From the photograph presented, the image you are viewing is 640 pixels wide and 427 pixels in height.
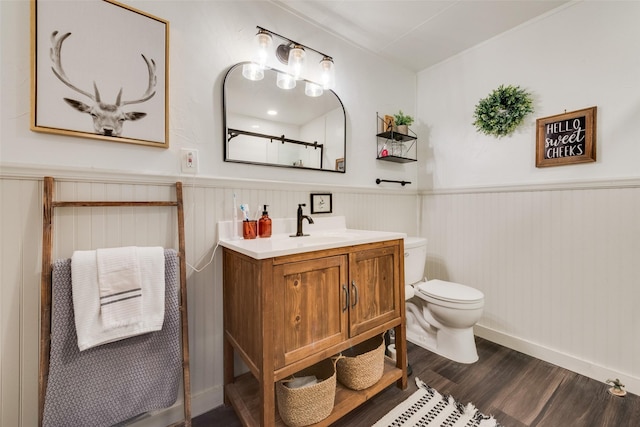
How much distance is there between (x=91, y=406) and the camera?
1012mm

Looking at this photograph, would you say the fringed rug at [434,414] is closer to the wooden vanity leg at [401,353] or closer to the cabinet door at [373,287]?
the wooden vanity leg at [401,353]

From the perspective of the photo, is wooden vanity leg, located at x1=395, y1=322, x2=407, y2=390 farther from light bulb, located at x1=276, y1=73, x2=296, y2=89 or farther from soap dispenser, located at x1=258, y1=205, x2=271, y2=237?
light bulb, located at x1=276, y1=73, x2=296, y2=89

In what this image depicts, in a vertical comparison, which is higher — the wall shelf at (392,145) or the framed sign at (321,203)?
the wall shelf at (392,145)

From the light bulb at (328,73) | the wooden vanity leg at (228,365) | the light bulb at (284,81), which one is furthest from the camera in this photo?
the light bulb at (328,73)

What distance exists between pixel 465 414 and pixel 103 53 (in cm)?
240

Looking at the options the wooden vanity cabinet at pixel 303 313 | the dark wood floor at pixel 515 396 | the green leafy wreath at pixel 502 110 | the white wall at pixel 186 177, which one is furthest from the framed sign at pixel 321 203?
the green leafy wreath at pixel 502 110

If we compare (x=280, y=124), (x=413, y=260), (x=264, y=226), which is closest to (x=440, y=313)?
(x=413, y=260)

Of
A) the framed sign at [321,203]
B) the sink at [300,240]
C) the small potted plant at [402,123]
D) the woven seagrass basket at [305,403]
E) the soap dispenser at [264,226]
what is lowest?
the woven seagrass basket at [305,403]

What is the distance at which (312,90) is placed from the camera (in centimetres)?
177

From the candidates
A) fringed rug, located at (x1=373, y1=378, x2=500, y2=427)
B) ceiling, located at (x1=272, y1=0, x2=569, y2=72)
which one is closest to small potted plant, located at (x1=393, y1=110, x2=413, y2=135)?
ceiling, located at (x1=272, y1=0, x2=569, y2=72)

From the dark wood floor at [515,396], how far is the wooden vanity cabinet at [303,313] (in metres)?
0.11

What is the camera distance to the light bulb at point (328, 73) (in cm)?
174

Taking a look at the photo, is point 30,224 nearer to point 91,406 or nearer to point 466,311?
point 91,406

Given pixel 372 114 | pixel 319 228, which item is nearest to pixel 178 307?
pixel 319 228
